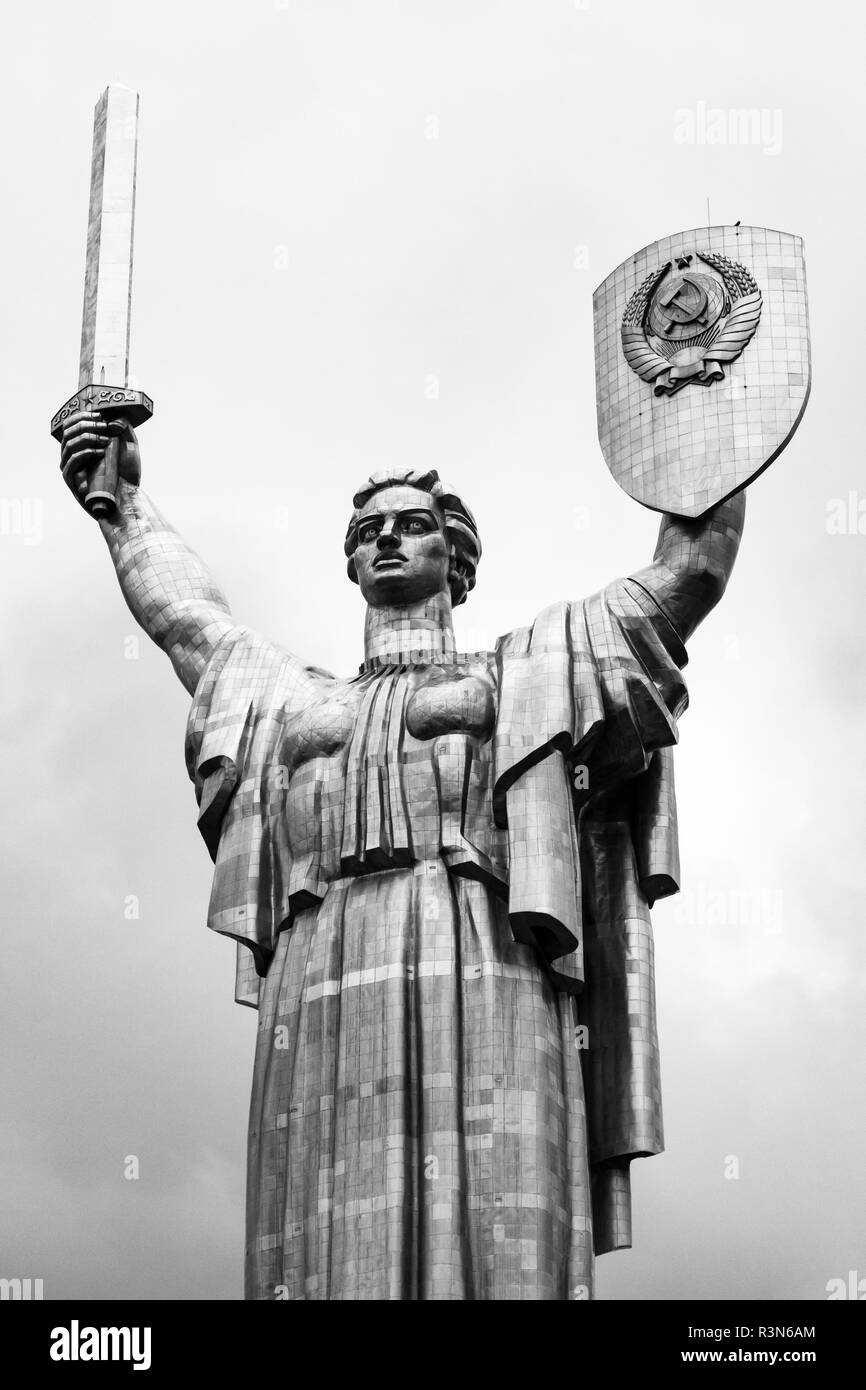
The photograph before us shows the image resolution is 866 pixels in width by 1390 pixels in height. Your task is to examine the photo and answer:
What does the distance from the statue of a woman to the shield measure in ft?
1.22

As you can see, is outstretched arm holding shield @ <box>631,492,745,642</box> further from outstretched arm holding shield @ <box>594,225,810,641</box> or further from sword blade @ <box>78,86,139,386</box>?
sword blade @ <box>78,86,139,386</box>

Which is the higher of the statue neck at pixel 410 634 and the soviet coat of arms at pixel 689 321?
the soviet coat of arms at pixel 689 321

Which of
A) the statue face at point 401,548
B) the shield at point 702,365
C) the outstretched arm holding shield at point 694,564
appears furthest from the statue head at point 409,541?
the outstretched arm holding shield at point 694,564

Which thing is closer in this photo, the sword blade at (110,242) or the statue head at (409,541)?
the statue head at (409,541)

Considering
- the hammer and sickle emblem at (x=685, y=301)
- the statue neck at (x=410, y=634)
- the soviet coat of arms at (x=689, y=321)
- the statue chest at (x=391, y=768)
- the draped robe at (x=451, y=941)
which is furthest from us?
the statue neck at (x=410, y=634)

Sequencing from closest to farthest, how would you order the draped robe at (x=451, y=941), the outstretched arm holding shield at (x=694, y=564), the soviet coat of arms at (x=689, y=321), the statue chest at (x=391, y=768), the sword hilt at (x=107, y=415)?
the draped robe at (x=451, y=941) < the statue chest at (x=391, y=768) < the outstretched arm holding shield at (x=694, y=564) < the soviet coat of arms at (x=689, y=321) < the sword hilt at (x=107, y=415)

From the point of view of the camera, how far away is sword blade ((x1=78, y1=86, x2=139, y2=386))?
60.3 ft

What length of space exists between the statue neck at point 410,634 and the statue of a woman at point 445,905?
0.07 ft

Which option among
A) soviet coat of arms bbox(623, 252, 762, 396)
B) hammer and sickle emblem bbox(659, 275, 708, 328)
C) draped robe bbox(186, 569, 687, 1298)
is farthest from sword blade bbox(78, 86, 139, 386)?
hammer and sickle emblem bbox(659, 275, 708, 328)

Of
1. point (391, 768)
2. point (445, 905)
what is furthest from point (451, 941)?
point (391, 768)

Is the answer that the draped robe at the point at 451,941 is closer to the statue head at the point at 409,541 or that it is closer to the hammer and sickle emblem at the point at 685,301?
the statue head at the point at 409,541

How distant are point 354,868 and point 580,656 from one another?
1.97 metres

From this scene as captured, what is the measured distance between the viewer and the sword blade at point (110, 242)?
18.4m

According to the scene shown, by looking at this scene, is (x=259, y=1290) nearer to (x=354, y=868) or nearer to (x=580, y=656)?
(x=354, y=868)
